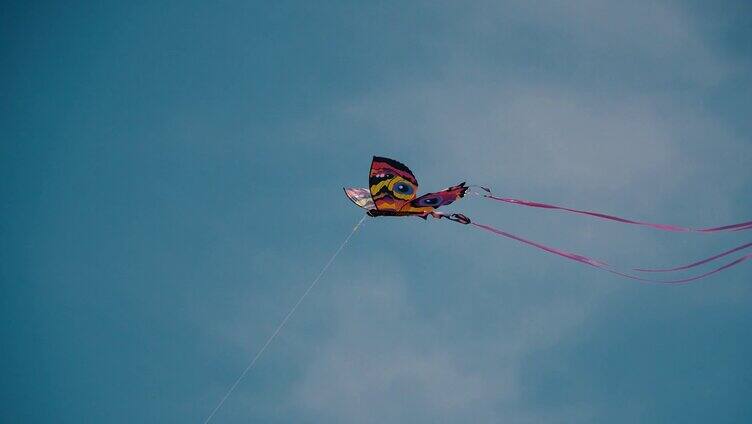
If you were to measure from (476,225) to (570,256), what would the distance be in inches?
85.8

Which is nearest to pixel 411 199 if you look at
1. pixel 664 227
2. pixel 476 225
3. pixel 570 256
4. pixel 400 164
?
pixel 400 164

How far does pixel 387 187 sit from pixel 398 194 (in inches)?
11.9

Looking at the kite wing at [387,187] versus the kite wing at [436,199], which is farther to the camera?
the kite wing at [387,187]

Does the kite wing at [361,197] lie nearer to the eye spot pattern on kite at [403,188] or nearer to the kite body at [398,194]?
the kite body at [398,194]

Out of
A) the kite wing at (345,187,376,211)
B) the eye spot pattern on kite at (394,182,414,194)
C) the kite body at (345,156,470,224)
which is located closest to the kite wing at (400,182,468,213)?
the kite body at (345,156,470,224)

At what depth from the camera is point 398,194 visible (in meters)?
11.7

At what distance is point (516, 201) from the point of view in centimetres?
978

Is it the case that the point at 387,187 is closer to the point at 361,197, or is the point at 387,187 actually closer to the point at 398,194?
the point at 398,194

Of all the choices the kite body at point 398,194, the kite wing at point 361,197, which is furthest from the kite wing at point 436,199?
the kite wing at point 361,197

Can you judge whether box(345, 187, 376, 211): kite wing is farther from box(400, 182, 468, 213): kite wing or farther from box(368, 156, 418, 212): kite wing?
box(400, 182, 468, 213): kite wing

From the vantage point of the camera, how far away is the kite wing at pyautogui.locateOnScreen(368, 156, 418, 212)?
11.7 metres

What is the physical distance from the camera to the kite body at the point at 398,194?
11.2 m

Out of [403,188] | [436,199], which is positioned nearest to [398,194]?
[403,188]

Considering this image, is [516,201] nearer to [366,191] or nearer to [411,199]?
[411,199]
